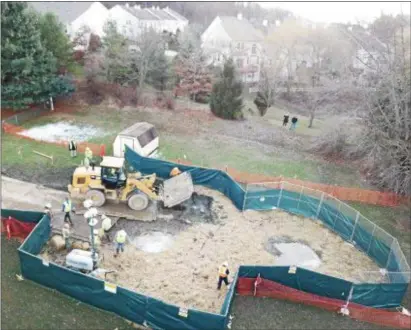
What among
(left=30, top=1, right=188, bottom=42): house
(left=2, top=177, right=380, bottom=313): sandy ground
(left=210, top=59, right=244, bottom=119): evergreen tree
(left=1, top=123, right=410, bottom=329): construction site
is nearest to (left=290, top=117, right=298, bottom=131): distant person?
(left=210, top=59, right=244, bottom=119): evergreen tree

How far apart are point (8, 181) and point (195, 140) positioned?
1229 centimetres

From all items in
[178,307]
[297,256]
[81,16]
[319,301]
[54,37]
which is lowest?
[297,256]

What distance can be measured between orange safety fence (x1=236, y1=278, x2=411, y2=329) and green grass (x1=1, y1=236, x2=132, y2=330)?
14.3 ft

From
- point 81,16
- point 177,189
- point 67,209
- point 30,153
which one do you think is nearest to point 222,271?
point 177,189

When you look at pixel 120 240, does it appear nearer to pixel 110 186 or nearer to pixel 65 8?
pixel 110 186

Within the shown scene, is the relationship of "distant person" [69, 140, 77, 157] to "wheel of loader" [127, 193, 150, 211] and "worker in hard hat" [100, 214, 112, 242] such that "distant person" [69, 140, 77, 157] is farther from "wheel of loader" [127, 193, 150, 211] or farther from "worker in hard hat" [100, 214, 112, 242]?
"worker in hard hat" [100, 214, 112, 242]

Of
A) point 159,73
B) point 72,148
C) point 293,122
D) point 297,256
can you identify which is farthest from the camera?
point 159,73

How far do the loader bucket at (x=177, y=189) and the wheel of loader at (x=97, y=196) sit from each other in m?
2.80

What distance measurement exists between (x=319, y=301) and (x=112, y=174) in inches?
386

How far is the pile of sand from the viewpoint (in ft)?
47.8

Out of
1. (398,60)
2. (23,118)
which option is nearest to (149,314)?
(398,60)

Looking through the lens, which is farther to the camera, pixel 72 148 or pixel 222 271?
pixel 72 148

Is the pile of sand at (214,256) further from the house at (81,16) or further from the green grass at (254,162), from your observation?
the house at (81,16)

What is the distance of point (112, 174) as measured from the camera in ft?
59.8
